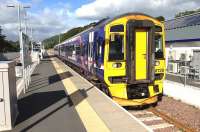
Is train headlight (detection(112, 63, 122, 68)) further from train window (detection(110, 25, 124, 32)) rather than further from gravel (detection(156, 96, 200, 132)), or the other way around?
gravel (detection(156, 96, 200, 132))

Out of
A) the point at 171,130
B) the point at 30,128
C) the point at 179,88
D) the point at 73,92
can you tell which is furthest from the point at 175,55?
the point at 30,128

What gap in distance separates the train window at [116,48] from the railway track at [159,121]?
2020 millimetres

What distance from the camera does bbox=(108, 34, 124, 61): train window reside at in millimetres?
11523

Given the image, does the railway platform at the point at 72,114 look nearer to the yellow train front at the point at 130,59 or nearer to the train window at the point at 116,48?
the yellow train front at the point at 130,59

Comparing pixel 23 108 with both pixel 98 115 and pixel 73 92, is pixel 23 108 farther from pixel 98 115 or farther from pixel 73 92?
pixel 73 92

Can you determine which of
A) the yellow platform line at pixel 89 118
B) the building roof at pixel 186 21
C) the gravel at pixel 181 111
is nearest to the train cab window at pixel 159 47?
the gravel at pixel 181 111

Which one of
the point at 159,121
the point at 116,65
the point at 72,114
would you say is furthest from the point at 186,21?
the point at 72,114

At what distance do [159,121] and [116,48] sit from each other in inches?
118

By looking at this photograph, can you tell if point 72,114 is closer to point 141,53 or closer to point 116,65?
point 116,65

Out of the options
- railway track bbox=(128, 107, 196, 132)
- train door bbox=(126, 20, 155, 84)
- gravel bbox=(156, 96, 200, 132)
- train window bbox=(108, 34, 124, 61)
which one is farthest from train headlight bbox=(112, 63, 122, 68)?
gravel bbox=(156, 96, 200, 132)

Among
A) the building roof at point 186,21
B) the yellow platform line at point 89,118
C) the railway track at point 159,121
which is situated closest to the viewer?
the yellow platform line at point 89,118

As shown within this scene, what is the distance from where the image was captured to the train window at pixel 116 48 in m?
11.5

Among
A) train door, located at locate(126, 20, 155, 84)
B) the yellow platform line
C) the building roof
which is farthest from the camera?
the building roof

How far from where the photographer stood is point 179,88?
13.9 metres
